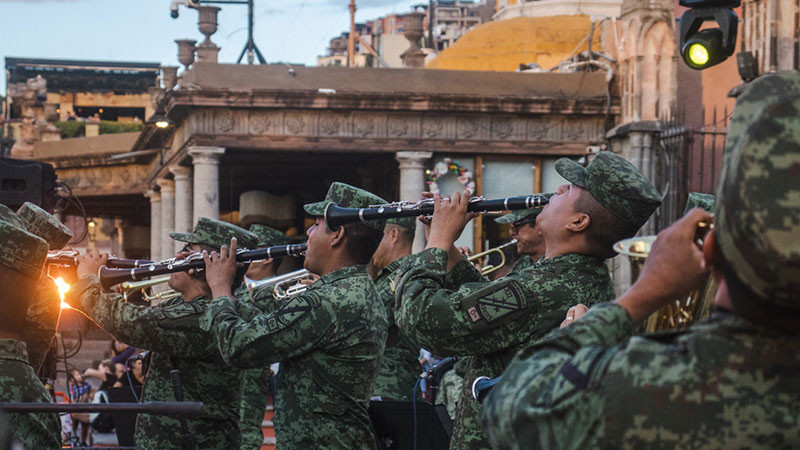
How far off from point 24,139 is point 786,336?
1499 inches

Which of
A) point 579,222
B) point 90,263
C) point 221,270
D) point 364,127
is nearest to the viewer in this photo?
point 579,222

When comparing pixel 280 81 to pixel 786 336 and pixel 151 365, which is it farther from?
pixel 786 336

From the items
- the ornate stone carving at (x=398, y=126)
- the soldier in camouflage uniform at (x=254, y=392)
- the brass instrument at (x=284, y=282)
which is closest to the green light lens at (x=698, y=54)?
the brass instrument at (x=284, y=282)

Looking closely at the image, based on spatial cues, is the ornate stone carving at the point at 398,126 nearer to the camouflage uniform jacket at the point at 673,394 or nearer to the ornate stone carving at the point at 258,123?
the ornate stone carving at the point at 258,123

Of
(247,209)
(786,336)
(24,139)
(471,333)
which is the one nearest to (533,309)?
(471,333)

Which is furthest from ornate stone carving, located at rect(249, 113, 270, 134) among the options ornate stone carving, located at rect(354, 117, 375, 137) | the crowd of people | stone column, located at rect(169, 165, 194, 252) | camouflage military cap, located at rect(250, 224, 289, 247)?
the crowd of people

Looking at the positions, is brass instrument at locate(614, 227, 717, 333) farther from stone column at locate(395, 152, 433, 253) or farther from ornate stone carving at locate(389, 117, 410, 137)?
ornate stone carving at locate(389, 117, 410, 137)

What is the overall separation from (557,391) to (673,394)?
0.68 feet

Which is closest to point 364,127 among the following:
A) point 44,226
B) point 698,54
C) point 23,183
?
point 698,54

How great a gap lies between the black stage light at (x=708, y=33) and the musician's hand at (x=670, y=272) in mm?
6696

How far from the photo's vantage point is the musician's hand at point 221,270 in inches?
220

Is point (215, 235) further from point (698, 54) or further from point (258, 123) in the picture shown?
point (258, 123)

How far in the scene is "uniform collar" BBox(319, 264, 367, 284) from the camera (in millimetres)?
5375

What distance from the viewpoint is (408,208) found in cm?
514
